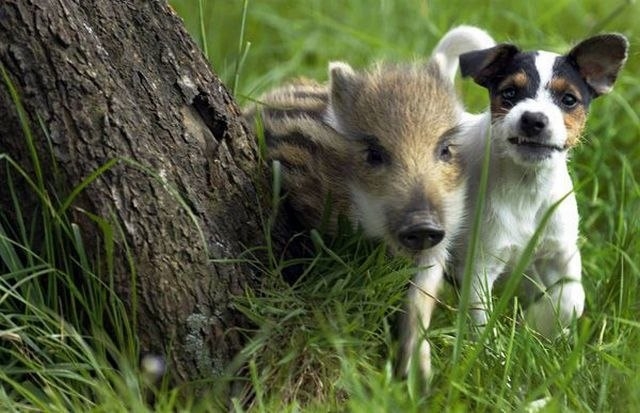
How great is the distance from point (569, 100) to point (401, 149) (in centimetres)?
65

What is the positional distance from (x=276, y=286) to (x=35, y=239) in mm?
780

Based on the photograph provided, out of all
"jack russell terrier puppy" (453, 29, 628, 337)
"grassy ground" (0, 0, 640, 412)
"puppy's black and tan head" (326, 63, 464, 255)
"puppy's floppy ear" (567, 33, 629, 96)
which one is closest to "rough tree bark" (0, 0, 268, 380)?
"grassy ground" (0, 0, 640, 412)

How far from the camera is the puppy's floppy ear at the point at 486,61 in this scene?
455 cm

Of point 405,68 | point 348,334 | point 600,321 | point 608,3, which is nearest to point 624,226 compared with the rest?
point 600,321

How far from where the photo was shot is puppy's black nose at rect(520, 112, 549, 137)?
4.32m

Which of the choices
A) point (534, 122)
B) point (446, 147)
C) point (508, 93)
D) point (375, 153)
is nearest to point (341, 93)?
point (375, 153)

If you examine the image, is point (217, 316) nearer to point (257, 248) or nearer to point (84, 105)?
point (257, 248)

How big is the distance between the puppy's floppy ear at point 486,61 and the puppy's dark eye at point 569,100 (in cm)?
26

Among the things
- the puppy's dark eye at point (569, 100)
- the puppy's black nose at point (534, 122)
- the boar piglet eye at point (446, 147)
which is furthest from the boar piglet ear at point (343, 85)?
the puppy's dark eye at point (569, 100)

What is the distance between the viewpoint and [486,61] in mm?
4555

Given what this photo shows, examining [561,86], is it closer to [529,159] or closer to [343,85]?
[529,159]

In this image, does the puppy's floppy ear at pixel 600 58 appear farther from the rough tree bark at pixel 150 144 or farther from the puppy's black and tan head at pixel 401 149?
the rough tree bark at pixel 150 144

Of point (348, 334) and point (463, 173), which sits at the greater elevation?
point (463, 173)

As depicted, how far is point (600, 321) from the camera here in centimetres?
454
